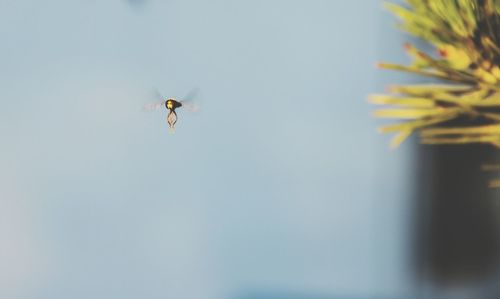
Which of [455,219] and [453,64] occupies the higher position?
[453,64]

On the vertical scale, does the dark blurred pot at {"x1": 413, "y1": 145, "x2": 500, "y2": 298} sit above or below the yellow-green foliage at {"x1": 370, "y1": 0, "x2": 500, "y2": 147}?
below

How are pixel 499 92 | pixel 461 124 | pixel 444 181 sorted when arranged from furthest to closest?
pixel 444 181, pixel 461 124, pixel 499 92

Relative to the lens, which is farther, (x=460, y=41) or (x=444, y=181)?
(x=444, y=181)

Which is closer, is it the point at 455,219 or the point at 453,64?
the point at 453,64

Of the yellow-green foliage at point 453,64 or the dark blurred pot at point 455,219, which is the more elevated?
the yellow-green foliage at point 453,64

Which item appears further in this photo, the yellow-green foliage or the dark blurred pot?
the dark blurred pot

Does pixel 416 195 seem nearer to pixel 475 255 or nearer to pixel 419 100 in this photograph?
pixel 475 255

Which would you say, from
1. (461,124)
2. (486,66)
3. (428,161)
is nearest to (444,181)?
(428,161)

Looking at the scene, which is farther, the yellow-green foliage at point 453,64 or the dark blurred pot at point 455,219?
the dark blurred pot at point 455,219
